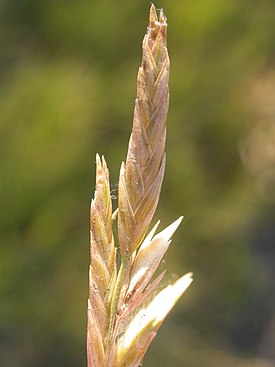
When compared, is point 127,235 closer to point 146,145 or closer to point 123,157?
point 146,145

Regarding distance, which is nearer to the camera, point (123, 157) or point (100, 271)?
point (100, 271)

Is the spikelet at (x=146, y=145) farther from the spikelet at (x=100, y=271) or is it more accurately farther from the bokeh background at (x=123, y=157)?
the bokeh background at (x=123, y=157)

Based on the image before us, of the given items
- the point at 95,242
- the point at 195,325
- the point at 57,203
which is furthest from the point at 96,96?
the point at 95,242

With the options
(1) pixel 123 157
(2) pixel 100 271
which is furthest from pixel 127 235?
(1) pixel 123 157

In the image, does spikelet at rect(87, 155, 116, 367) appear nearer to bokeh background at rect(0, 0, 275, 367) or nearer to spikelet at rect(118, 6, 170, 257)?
spikelet at rect(118, 6, 170, 257)

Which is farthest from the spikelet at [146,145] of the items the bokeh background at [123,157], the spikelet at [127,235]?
the bokeh background at [123,157]

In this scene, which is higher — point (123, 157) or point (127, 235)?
point (123, 157)

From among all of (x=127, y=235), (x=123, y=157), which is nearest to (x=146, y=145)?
(x=127, y=235)

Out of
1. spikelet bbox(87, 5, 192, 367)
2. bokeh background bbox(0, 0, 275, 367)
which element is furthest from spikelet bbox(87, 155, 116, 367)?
bokeh background bbox(0, 0, 275, 367)

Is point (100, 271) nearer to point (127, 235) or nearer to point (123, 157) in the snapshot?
point (127, 235)
